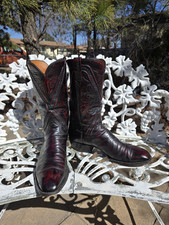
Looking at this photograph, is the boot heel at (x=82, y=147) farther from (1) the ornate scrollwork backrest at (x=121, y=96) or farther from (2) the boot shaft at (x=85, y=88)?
(1) the ornate scrollwork backrest at (x=121, y=96)

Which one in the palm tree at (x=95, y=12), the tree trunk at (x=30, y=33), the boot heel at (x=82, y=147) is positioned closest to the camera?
the boot heel at (x=82, y=147)

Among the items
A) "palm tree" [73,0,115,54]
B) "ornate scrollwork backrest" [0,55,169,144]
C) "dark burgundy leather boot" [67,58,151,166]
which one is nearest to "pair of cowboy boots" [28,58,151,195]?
"dark burgundy leather boot" [67,58,151,166]

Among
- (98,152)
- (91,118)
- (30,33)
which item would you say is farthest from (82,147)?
(30,33)

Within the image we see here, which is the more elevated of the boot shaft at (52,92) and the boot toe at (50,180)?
the boot shaft at (52,92)

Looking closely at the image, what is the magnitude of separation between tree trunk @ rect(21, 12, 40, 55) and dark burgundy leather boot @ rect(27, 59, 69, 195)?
1.26m

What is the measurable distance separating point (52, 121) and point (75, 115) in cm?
15

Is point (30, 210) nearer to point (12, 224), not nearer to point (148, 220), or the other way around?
point (12, 224)

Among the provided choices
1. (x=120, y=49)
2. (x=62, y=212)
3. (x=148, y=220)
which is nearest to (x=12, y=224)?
(x=62, y=212)

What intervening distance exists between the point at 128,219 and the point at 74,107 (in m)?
0.85

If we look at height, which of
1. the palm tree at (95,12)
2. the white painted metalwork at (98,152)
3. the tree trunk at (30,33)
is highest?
the palm tree at (95,12)

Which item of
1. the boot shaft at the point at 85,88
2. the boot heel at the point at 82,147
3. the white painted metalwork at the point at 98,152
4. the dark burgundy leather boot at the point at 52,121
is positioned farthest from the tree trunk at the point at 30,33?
the boot heel at the point at 82,147

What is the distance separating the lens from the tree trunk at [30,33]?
1.82m

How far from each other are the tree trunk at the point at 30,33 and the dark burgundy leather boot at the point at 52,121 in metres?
1.26

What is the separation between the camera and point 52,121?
0.87 m
